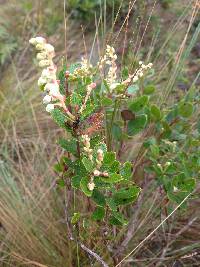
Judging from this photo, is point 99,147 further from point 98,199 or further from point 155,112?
point 155,112

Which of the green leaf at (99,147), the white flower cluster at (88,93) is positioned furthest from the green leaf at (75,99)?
the green leaf at (99,147)

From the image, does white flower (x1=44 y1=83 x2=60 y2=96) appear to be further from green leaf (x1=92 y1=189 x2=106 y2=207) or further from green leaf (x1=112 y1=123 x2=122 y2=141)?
green leaf (x1=112 y1=123 x2=122 y2=141)

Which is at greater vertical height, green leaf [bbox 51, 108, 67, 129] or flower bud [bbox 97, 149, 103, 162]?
green leaf [bbox 51, 108, 67, 129]

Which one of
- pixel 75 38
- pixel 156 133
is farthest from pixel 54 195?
pixel 75 38

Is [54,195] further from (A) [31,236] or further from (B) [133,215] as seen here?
(B) [133,215]

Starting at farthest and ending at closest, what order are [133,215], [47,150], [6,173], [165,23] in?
[165,23], [47,150], [6,173], [133,215]

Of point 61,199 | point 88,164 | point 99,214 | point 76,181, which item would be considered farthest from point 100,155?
point 61,199

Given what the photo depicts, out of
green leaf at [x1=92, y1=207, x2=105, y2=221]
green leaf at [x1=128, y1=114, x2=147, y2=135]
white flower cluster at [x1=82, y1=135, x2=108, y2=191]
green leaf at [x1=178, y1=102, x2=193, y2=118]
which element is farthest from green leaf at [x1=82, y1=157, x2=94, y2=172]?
green leaf at [x1=178, y1=102, x2=193, y2=118]

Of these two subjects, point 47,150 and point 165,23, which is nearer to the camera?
point 47,150
